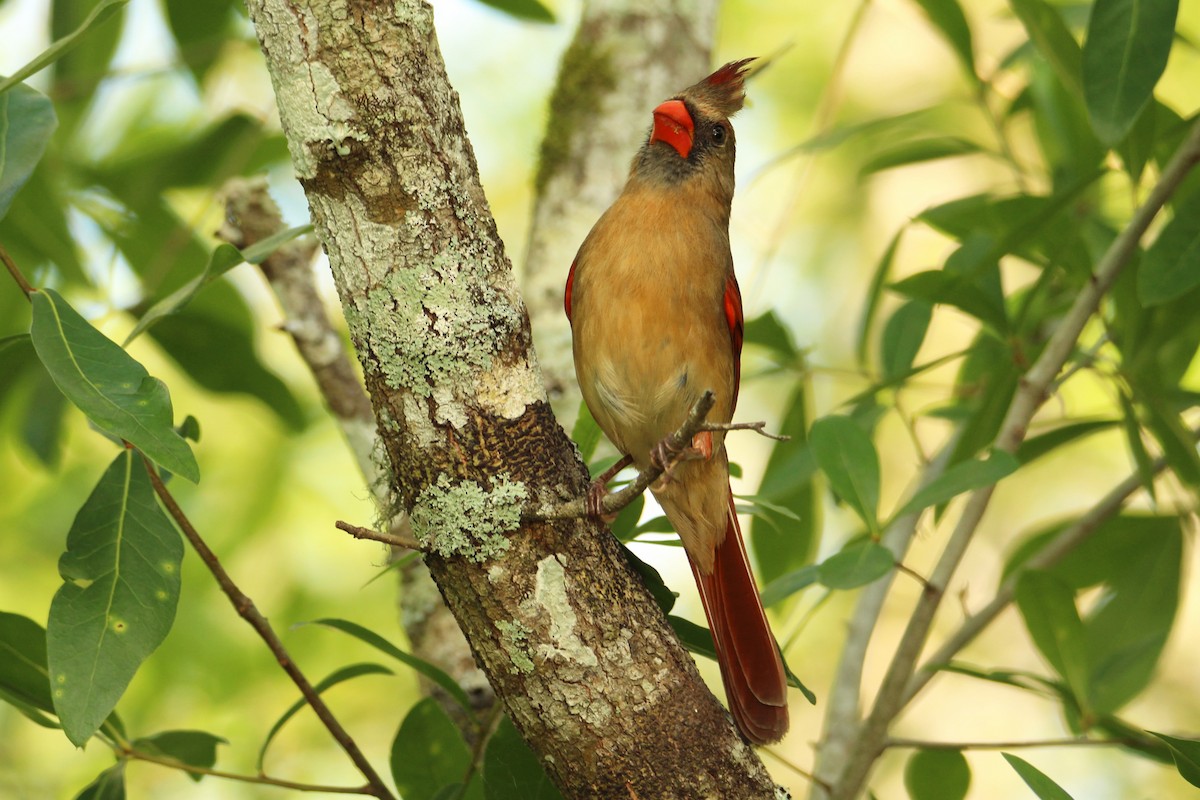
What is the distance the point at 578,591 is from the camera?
170 centimetres

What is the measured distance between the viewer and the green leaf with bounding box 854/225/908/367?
2796mm

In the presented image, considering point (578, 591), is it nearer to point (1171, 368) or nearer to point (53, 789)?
point (1171, 368)

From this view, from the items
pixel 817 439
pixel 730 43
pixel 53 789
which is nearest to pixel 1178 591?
pixel 817 439

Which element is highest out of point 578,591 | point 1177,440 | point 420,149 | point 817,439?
point 1177,440

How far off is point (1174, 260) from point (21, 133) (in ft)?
6.34

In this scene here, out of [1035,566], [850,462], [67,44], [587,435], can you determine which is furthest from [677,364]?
[67,44]

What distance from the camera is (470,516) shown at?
5.42ft

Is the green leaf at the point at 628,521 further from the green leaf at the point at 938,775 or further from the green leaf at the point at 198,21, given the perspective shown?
the green leaf at the point at 198,21

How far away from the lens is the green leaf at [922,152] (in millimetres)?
2826

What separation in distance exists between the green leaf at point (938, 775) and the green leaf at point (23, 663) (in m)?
1.54

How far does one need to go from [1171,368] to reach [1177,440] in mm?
355

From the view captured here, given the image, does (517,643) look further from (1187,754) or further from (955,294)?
(955,294)

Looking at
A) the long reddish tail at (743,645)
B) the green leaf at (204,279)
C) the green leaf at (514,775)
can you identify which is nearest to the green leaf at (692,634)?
the long reddish tail at (743,645)

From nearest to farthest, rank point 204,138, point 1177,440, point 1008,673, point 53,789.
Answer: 1. point 1008,673
2. point 1177,440
3. point 204,138
4. point 53,789
